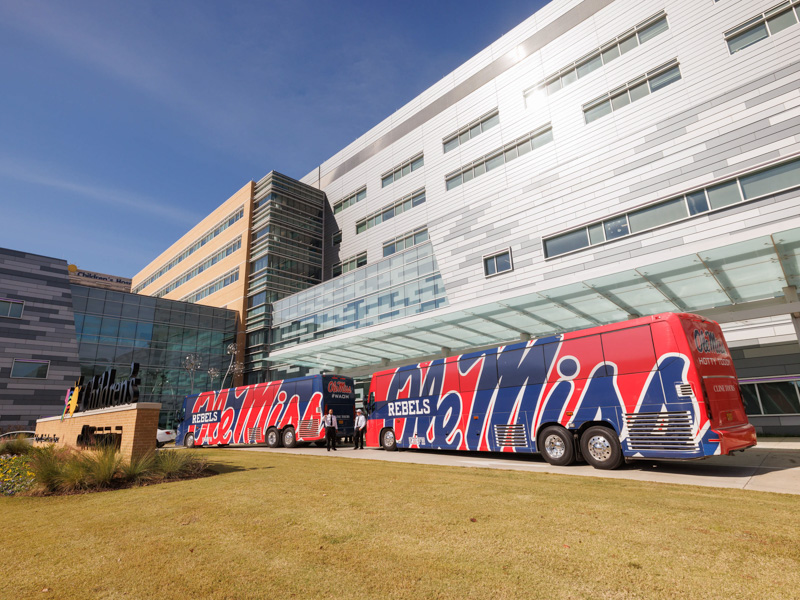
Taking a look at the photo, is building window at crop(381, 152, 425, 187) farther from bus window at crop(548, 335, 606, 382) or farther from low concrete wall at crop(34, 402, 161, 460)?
low concrete wall at crop(34, 402, 161, 460)

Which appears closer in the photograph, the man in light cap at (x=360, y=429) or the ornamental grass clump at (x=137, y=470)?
the ornamental grass clump at (x=137, y=470)

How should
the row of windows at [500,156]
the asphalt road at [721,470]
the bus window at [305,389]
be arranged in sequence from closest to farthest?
1. the asphalt road at [721,470]
2. the bus window at [305,389]
3. the row of windows at [500,156]

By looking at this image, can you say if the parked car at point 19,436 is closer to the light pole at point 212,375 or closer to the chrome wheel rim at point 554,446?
the light pole at point 212,375

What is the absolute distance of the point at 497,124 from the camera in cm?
2708

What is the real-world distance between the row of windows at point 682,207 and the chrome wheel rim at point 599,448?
1132cm

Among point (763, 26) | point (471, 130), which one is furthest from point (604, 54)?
point (471, 130)

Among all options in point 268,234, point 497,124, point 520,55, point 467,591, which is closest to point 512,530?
point 467,591

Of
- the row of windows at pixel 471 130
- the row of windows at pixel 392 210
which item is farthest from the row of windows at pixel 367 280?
the row of windows at pixel 471 130

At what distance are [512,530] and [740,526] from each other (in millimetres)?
2482

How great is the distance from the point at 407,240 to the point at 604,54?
16.9m

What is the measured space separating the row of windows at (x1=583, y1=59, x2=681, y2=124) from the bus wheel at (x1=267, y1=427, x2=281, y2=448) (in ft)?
75.5

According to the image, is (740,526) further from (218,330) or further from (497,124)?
(218,330)

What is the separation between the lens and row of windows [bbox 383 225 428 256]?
3153 centimetres

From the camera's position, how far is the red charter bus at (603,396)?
30.3ft
